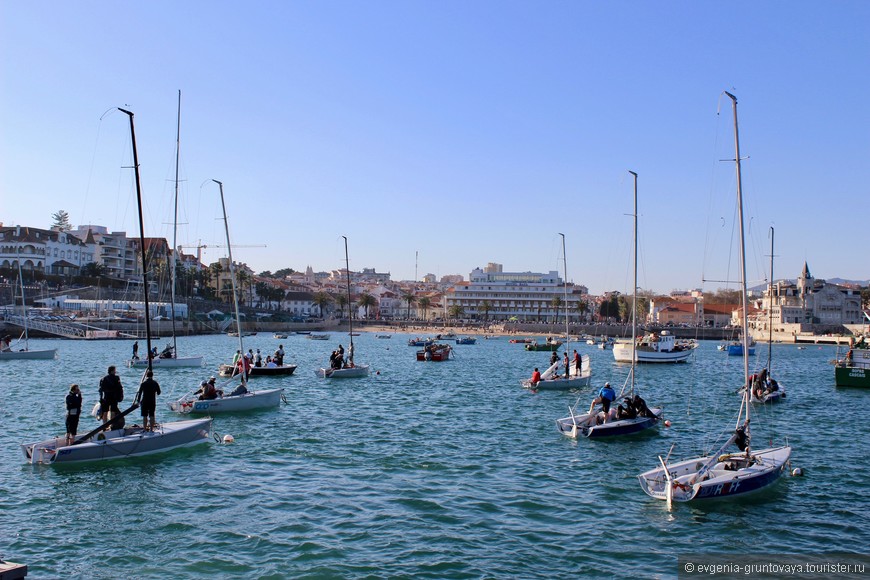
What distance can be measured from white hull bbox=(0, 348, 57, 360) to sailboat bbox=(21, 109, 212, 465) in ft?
141

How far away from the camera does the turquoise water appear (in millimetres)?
13391

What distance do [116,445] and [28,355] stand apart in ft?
148

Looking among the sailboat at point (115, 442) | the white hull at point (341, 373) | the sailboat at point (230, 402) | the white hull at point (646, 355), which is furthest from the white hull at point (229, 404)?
Result: the white hull at point (646, 355)

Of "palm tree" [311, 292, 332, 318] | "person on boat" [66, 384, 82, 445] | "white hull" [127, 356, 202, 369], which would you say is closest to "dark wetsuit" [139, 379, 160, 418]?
"person on boat" [66, 384, 82, 445]

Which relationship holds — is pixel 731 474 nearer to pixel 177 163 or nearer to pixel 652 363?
pixel 177 163

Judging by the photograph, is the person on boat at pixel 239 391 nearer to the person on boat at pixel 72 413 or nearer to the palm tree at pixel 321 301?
the person on boat at pixel 72 413

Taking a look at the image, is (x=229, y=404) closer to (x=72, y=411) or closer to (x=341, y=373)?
(x=72, y=411)

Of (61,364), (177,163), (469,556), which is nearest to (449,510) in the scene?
(469,556)

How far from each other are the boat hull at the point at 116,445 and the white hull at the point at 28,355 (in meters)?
42.9

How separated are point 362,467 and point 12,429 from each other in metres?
13.2

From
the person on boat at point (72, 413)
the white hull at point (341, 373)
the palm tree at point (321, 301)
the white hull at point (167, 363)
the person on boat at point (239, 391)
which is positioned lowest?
the white hull at point (341, 373)

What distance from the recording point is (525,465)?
69.9ft

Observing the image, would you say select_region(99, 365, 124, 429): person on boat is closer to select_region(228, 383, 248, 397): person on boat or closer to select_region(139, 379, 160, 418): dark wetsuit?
select_region(139, 379, 160, 418): dark wetsuit

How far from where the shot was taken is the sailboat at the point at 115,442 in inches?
762
